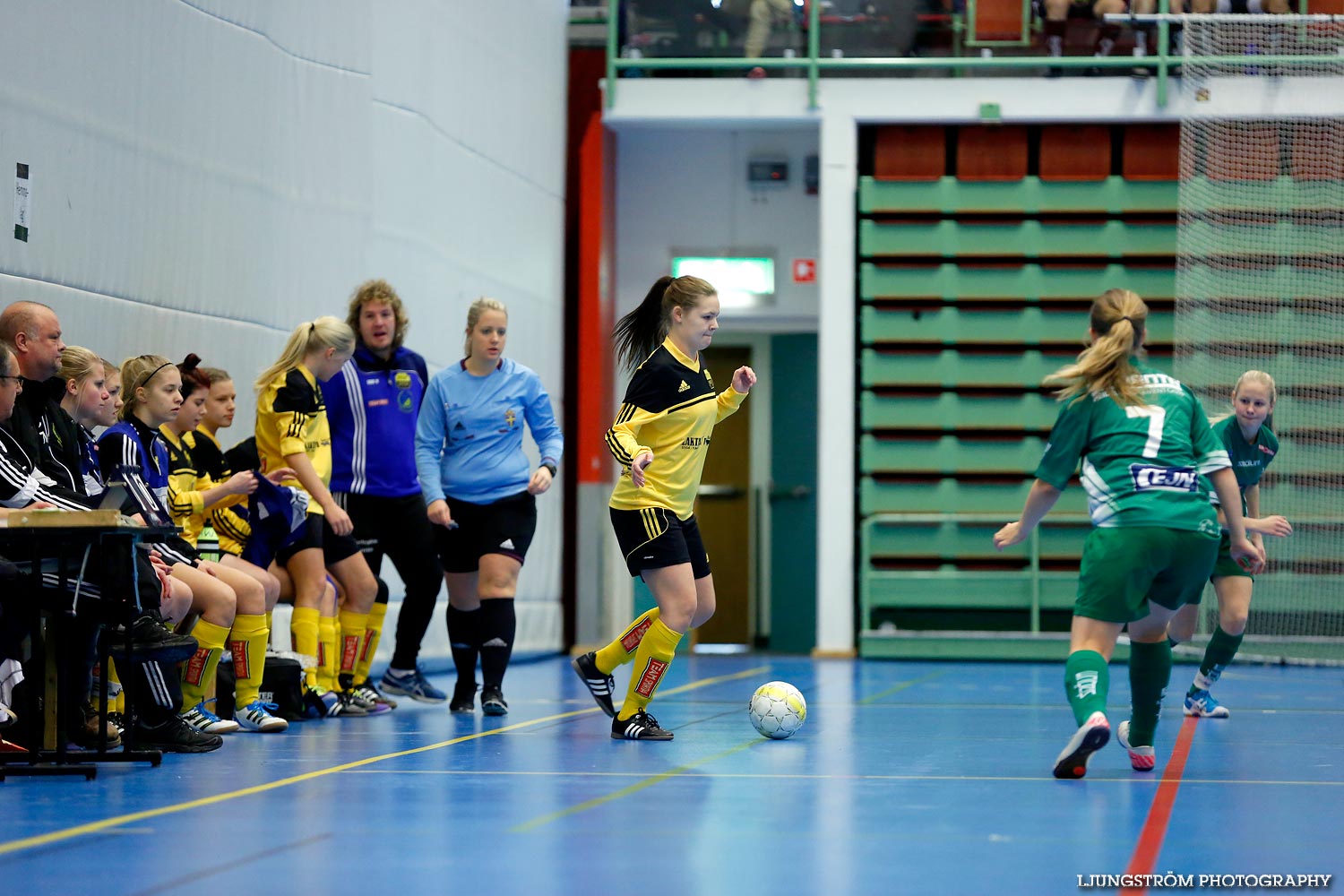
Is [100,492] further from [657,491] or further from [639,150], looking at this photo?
[639,150]

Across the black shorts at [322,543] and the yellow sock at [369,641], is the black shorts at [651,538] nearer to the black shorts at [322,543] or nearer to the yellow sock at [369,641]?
the black shorts at [322,543]

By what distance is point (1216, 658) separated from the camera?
7398 millimetres

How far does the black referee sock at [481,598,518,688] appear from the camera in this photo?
713cm

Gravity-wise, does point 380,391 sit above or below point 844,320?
below

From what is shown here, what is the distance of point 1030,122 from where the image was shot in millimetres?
13109

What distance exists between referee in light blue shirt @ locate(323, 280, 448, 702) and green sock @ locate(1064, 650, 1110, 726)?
12.1ft

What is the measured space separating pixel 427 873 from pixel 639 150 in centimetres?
1121

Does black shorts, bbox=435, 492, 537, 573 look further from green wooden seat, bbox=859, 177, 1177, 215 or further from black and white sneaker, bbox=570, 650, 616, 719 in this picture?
green wooden seat, bbox=859, 177, 1177, 215

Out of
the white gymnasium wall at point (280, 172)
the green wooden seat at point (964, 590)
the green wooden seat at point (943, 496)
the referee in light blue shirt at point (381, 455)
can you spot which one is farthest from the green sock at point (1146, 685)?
the green wooden seat at point (943, 496)

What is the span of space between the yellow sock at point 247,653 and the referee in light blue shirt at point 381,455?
105cm

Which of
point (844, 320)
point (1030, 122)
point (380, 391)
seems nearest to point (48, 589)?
point (380, 391)

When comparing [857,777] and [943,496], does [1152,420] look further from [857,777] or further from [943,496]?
[943,496]

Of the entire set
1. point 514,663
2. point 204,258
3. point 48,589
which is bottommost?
point 514,663

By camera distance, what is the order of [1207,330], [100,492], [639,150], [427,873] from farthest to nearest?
1. [639,150]
2. [1207,330]
3. [100,492]
4. [427,873]
